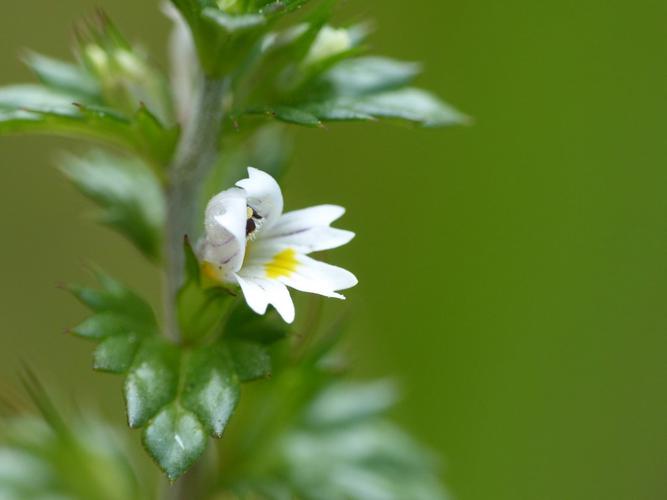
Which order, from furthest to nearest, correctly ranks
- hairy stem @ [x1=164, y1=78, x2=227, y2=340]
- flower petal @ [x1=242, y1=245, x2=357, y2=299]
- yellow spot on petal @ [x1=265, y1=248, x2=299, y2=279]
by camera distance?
1. hairy stem @ [x1=164, y1=78, x2=227, y2=340]
2. yellow spot on petal @ [x1=265, y1=248, x2=299, y2=279]
3. flower petal @ [x1=242, y1=245, x2=357, y2=299]

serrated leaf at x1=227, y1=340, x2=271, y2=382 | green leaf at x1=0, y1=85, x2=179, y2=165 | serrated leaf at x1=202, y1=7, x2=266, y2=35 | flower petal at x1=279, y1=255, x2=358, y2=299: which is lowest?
serrated leaf at x1=227, y1=340, x2=271, y2=382

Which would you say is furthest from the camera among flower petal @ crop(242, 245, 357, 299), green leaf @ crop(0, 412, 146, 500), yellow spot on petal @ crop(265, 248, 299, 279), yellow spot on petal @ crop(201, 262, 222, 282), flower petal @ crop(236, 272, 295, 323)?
green leaf @ crop(0, 412, 146, 500)

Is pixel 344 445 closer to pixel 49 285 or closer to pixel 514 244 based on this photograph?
pixel 514 244

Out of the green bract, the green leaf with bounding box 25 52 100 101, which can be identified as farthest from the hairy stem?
the green leaf with bounding box 25 52 100 101

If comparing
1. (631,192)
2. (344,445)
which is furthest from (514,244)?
(344,445)

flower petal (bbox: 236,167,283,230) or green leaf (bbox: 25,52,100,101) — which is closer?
flower petal (bbox: 236,167,283,230)

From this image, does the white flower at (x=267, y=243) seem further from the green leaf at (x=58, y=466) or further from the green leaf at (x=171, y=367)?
the green leaf at (x=58, y=466)

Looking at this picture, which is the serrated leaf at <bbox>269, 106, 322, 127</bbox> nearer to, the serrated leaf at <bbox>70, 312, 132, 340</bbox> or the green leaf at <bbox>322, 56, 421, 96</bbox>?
the green leaf at <bbox>322, 56, 421, 96</bbox>
